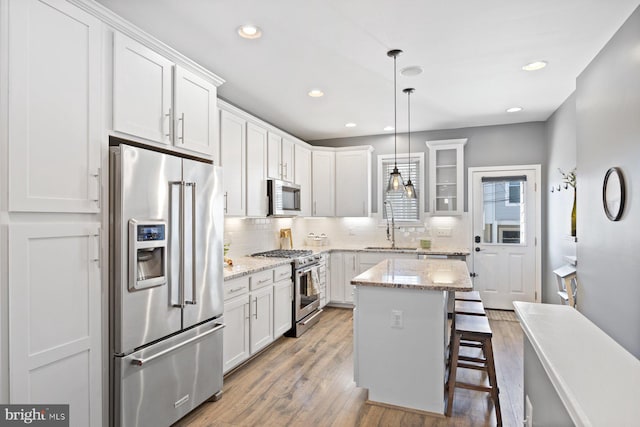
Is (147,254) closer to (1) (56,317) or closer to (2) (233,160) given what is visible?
(1) (56,317)

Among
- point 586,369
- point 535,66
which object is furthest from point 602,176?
point 586,369

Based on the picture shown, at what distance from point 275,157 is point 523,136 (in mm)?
3506

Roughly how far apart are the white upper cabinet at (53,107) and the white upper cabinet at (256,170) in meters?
2.00

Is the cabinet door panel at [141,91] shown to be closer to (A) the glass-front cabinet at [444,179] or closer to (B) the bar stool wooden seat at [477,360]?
(B) the bar stool wooden seat at [477,360]

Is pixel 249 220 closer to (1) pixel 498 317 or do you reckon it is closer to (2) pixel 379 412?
(2) pixel 379 412

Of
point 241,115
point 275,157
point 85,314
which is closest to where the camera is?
point 85,314

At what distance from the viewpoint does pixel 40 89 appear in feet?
5.46

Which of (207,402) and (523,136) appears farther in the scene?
(523,136)

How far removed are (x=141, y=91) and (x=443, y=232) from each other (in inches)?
178

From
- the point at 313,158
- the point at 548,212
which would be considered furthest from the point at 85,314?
the point at 548,212

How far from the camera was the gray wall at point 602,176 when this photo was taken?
2355 millimetres

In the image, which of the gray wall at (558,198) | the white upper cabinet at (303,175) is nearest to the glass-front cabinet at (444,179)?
the gray wall at (558,198)

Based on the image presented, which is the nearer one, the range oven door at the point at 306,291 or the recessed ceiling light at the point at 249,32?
the recessed ceiling light at the point at 249,32

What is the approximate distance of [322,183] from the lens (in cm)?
566
